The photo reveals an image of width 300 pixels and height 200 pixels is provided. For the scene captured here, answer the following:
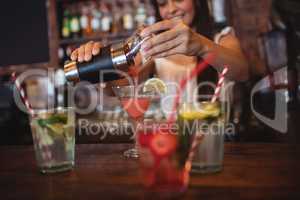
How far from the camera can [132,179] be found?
0.87 meters

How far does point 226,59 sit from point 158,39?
0.68m

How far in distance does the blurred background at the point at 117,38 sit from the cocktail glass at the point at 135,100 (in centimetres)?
94

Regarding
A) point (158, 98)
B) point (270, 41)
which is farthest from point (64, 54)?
point (158, 98)

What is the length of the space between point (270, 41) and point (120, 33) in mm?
1446

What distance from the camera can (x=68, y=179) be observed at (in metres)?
0.90

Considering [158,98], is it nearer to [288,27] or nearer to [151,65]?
[151,65]

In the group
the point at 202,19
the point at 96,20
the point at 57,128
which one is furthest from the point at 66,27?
the point at 57,128

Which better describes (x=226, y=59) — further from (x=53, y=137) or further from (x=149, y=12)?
(x=149, y=12)

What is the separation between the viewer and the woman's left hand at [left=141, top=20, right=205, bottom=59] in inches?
44.8

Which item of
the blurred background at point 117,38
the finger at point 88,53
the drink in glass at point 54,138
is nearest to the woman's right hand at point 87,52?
the finger at point 88,53

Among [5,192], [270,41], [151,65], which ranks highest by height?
[270,41]

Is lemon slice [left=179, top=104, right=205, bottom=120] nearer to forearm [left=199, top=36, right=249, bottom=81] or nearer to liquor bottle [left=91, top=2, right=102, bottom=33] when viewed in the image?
forearm [left=199, top=36, right=249, bottom=81]

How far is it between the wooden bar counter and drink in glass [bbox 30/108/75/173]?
3 centimetres

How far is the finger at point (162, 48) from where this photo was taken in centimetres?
118
